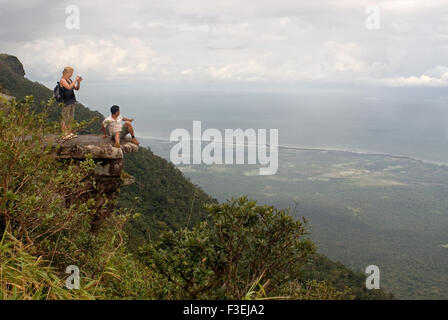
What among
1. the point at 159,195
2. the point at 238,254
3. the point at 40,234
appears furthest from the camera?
the point at 159,195

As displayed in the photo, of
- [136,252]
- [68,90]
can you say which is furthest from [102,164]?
[136,252]

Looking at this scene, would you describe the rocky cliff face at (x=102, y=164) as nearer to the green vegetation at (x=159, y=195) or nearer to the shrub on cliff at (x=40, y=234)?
the shrub on cliff at (x=40, y=234)

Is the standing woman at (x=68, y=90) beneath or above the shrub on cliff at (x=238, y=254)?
above

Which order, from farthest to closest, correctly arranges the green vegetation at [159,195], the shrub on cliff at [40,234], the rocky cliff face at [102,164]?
the green vegetation at [159,195], the rocky cliff face at [102,164], the shrub on cliff at [40,234]

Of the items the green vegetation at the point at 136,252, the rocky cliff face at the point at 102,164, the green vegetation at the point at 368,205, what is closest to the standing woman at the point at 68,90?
the rocky cliff face at the point at 102,164

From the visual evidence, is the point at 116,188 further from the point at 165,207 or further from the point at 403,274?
the point at 403,274

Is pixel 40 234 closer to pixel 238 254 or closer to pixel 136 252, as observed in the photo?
pixel 136 252

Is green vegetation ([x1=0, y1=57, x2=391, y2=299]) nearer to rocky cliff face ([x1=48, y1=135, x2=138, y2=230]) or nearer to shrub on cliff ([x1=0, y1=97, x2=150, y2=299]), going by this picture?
shrub on cliff ([x1=0, y1=97, x2=150, y2=299])

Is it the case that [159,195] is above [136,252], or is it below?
below

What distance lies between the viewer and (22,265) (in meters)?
4.12

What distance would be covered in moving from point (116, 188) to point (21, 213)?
349 centimetres

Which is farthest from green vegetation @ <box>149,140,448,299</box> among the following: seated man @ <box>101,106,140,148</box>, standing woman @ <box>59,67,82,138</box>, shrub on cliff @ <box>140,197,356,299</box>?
shrub on cliff @ <box>140,197,356,299</box>

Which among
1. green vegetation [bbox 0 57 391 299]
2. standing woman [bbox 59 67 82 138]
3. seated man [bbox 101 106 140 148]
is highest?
standing woman [bbox 59 67 82 138]
